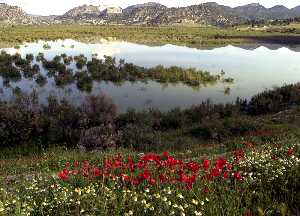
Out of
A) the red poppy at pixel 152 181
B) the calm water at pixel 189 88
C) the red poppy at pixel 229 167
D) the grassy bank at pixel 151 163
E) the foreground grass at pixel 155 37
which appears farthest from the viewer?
the foreground grass at pixel 155 37

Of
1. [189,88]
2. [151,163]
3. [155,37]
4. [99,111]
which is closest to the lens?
[151,163]

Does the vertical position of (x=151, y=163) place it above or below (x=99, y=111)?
above

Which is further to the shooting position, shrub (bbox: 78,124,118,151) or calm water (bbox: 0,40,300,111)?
calm water (bbox: 0,40,300,111)

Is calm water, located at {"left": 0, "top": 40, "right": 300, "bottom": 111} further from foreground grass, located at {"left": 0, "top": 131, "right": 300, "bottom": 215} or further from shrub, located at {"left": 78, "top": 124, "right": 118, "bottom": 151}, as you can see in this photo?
foreground grass, located at {"left": 0, "top": 131, "right": 300, "bottom": 215}

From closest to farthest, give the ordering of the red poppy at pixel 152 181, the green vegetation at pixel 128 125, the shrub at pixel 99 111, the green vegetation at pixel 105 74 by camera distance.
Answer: the red poppy at pixel 152 181 → the green vegetation at pixel 128 125 → the shrub at pixel 99 111 → the green vegetation at pixel 105 74

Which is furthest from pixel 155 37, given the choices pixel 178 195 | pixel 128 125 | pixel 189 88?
pixel 178 195

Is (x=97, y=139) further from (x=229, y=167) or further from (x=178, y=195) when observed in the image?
(x=178, y=195)

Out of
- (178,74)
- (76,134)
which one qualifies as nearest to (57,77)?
(178,74)

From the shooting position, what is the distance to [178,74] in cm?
4956

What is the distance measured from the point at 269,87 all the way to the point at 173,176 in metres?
37.7

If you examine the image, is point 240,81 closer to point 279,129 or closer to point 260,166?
point 279,129

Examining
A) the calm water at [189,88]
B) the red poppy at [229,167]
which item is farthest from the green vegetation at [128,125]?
the red poppy at [229,167]

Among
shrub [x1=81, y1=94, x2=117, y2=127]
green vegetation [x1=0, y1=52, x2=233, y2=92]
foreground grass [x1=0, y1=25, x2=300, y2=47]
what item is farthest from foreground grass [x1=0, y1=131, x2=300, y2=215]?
foreground grass [x1=0, y1=25, x2=300, y2=47]

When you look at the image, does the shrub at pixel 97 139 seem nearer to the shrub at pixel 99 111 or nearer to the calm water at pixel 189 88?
the shrub at pixel 99 111
